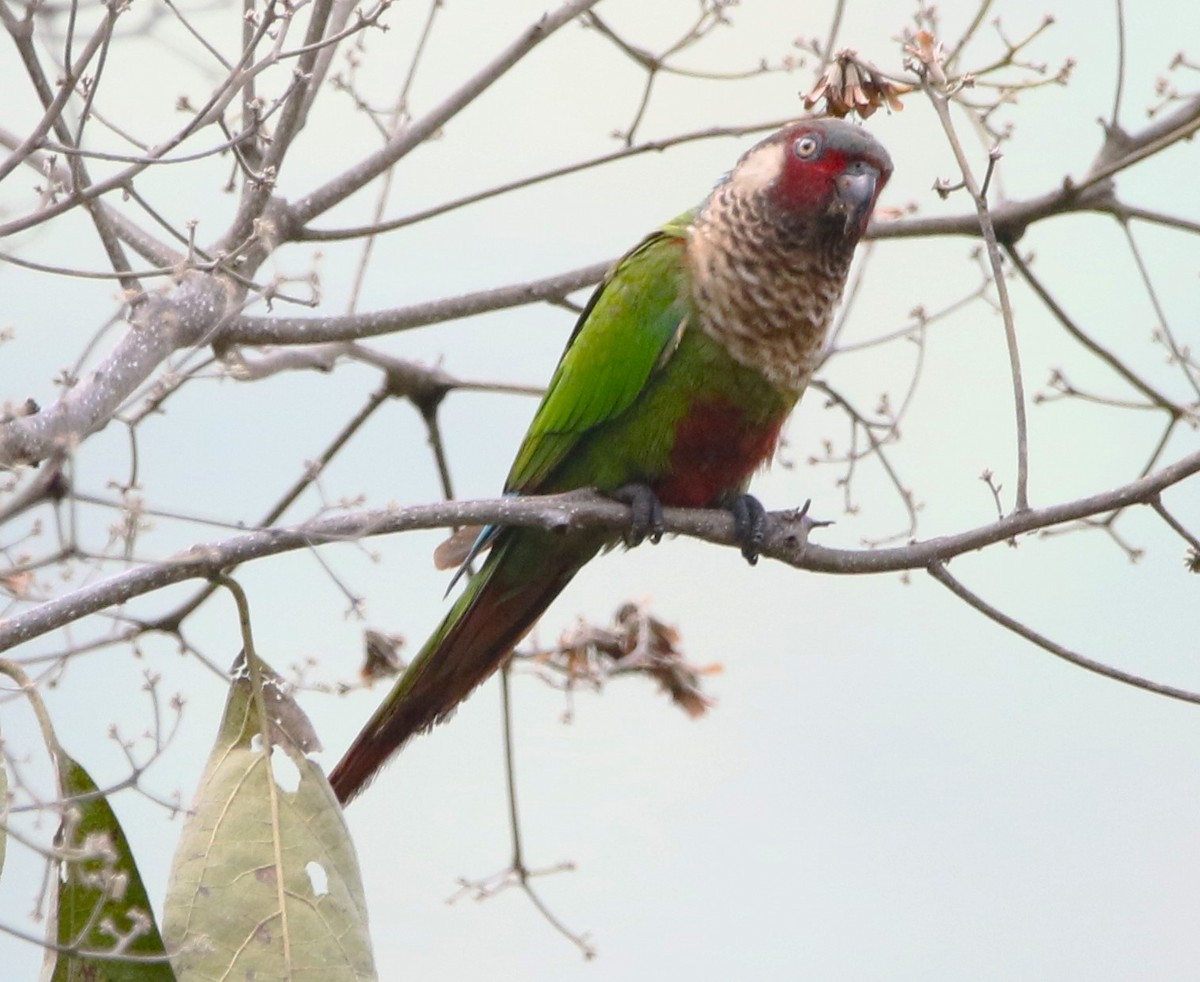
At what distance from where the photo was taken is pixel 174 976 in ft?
7.54

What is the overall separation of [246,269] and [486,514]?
1.14 metres

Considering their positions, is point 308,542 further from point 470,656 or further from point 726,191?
point 726,191

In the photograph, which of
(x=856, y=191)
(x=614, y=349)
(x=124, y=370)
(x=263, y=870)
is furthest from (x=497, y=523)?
(x=856, y=191)

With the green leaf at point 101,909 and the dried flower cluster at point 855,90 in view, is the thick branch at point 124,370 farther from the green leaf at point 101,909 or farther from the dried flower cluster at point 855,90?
the dried flower cluster at point 855,90

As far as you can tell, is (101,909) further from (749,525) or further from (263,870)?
(749,525)

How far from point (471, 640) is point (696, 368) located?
77 centimetres

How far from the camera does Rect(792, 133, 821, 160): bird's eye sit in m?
3.36

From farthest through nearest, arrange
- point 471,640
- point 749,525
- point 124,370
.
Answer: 1. point 471,640
2. point 749,525
3. point 124,370

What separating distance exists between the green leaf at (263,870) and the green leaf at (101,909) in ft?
0.17

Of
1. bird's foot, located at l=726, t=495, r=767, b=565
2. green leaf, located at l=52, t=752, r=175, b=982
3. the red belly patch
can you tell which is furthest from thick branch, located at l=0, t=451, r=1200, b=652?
the red belly patch

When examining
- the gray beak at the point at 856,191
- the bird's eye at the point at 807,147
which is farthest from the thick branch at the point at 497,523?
the bird's eye at the point at 807,147

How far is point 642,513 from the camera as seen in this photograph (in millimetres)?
3193

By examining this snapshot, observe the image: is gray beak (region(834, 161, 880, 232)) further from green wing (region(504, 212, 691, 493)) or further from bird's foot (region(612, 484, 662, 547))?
bird's foot (region(612, 484, 662, 547))

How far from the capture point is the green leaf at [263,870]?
7.66 ft
